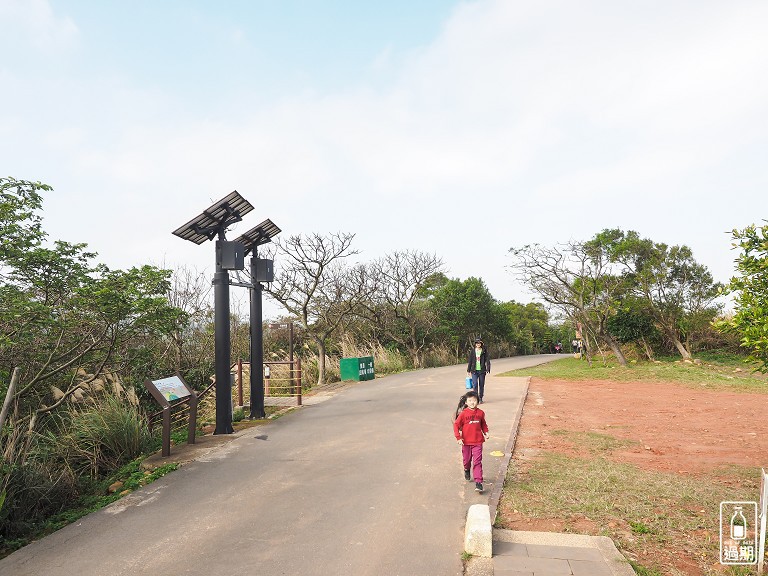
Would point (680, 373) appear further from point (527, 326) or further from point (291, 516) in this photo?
point (527, 326)

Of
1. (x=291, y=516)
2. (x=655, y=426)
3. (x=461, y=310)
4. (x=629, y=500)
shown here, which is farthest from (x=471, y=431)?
(x=461, y=310)

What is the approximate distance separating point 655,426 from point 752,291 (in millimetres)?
5539

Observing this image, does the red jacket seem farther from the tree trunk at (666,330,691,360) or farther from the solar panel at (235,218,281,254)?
the tree trunk at (666,330,691,360)

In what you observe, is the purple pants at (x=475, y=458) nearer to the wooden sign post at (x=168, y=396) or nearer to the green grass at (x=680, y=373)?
the wooden sign post at (x=168, y=396)

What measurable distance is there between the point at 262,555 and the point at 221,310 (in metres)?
5.89

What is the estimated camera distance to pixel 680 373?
61.6 ft

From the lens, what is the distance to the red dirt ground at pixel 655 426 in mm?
6719

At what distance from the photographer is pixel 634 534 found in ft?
14.9

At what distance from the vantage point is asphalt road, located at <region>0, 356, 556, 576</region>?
13.7 ft

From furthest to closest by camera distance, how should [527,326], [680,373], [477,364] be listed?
[527,326] → [680,373] → [477,364]

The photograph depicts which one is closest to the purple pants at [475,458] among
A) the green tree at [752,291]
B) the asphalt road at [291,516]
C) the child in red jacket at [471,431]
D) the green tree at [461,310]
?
the child in red jacket at [471,431]

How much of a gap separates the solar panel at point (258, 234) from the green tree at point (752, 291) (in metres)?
8.83

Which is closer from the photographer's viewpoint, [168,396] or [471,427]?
[471,427]

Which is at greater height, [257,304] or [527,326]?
[527,326]
